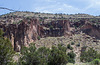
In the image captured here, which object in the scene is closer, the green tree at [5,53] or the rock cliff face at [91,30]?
the green tree at [5,53]

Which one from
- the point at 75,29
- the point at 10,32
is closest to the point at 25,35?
the point at 10,32

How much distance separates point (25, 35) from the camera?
4612 centimetres

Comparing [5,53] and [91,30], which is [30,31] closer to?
[91,30]

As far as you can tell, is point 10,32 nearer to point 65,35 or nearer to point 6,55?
point 65,35

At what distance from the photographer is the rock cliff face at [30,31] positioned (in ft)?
148

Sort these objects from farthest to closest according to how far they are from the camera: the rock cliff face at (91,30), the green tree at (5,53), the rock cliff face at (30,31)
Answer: the rock cliff face at (91,30) → the rock cliff face at (30,31) → the green tree at (5,53)

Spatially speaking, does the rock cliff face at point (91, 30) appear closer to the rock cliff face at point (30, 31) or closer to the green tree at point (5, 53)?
the rock cliff face at point (30, 31)

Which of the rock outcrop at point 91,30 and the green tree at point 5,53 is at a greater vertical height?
the green tree at point 5,53

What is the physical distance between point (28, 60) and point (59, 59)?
4073 millimetres

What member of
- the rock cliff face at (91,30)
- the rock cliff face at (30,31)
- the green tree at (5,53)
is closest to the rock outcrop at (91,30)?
the rock cliff face at (91,30)

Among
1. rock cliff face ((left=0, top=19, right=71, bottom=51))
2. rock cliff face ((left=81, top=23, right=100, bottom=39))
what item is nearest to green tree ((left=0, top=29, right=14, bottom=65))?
rock cliff face ((left=0, top=19, right=71, bottom=51))

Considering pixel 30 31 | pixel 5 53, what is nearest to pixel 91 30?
pixel 30 31

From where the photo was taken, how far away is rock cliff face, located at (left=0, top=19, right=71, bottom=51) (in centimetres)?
4501

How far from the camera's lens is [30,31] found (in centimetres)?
4831
